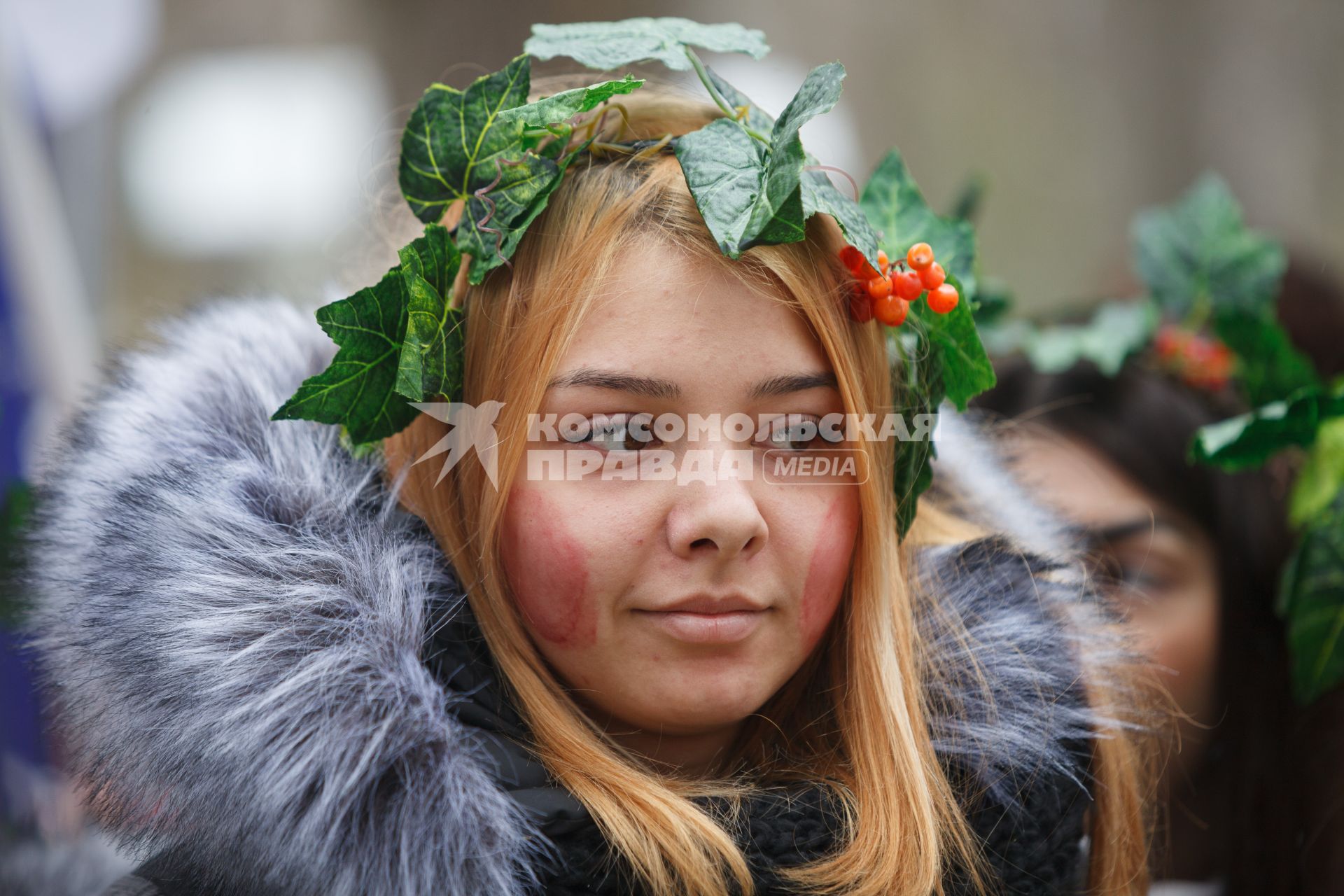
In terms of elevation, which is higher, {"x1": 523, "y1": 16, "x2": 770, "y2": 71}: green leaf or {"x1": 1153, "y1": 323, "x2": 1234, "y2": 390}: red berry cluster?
{"x1": 523, "y1": 16, "x2": 770, "y2": 71}: green leaf

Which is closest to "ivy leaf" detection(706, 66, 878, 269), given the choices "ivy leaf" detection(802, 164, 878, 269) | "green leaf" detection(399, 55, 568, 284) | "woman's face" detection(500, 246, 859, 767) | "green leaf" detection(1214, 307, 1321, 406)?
"ivy leaf" detection(802, 164, 878, 269)

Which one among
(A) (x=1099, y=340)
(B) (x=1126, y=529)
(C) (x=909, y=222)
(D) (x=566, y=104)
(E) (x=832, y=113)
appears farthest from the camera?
(E) (x=832, y=113)

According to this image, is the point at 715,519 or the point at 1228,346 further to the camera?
the point at 1228,346

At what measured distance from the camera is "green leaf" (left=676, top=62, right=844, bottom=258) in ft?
3.47

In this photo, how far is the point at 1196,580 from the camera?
1.82 metres

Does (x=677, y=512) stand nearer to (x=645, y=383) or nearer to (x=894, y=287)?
(x=645, y=383)

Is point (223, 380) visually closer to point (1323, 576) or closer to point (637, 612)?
point (637, 612)

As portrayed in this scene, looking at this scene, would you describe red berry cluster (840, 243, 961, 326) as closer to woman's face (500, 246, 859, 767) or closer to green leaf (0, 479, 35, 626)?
woman's face (500, 246, 859, 767)

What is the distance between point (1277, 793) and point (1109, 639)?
2.33 ft

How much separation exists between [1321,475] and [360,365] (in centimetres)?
151

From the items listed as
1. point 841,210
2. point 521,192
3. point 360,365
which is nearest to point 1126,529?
point 841,210

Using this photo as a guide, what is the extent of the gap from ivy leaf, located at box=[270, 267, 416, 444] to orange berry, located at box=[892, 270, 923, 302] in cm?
56

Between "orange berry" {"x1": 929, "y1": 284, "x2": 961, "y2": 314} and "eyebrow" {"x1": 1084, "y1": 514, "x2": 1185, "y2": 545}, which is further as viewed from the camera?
"eyebrow" {"x1": 1084, "y1": 514, "x2": 1185, "y2": 545}

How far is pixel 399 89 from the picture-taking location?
4.54 metres
